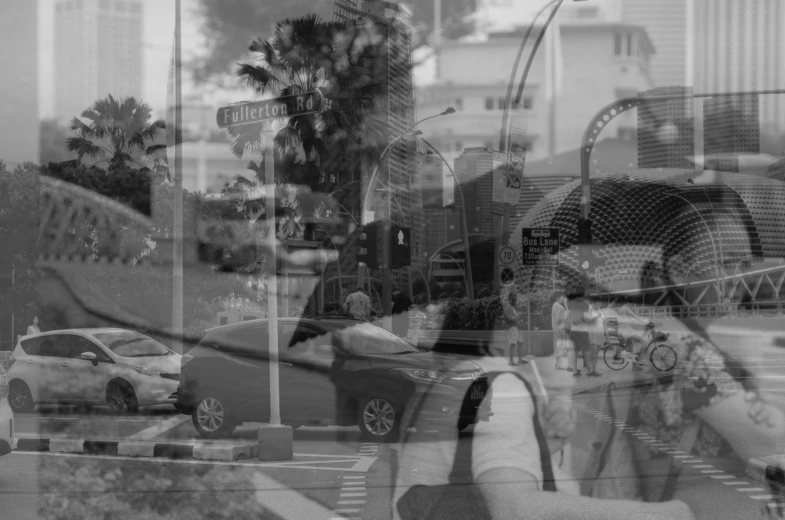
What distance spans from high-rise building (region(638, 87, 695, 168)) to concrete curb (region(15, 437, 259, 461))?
11.4 meters

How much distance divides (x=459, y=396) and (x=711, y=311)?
49455 millimetres

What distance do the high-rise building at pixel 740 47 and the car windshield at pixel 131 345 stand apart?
12751mm

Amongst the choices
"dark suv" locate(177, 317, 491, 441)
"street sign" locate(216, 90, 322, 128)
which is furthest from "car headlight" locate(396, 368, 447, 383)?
"street sign" locate(216, 90, 322, 128)

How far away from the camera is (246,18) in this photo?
18.8 metres

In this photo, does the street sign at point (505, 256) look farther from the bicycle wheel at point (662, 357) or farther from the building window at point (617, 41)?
the building window at point (617, 41)

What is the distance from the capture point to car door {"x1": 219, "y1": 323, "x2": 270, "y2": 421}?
363 inches

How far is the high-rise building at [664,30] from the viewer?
16.3m

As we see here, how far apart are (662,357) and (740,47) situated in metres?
12.1

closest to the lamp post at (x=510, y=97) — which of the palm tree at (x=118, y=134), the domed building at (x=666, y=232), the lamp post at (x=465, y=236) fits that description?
the palm tree at (x=118, y=134)

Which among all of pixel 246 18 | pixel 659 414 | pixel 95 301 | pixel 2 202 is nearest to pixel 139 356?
pixel 95 301

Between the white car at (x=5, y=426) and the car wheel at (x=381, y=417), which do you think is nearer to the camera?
the white car at (x=5, y=426)

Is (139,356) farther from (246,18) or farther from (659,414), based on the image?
Result: (246,18)

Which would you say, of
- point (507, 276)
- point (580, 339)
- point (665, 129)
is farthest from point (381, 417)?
point (665, 129)

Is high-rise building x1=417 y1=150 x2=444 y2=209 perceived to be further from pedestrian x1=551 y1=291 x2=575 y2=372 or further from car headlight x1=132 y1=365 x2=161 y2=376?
car headlight x1=132 y1=365 x2=161 y2=376
